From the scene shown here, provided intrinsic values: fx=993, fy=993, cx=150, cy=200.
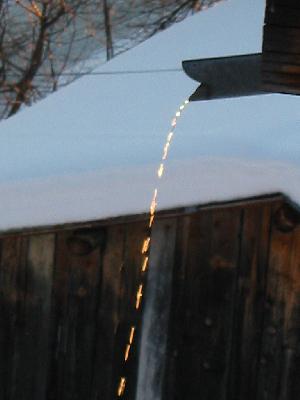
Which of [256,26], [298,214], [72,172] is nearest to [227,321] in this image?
[298,214]

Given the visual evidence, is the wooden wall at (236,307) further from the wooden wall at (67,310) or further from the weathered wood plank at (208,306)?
the wooden wall at (67,310)

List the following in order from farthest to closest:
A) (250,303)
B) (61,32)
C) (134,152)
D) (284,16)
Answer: (61,32)
(250,303)
(134,152)
(284,16)

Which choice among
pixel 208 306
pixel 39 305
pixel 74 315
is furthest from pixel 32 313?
pixel 208 306

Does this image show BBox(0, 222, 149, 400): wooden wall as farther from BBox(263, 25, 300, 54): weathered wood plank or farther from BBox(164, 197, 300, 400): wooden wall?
BBox(263, 25, 300, 54): weathered wood plank

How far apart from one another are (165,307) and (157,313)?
0.12ft

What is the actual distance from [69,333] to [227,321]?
1.92ft

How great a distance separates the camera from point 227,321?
3.54 meters

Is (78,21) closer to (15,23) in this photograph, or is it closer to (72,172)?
(15,23)

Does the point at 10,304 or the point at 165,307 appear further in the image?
the point at 10,304

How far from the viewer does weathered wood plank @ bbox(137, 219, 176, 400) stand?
3502 mm

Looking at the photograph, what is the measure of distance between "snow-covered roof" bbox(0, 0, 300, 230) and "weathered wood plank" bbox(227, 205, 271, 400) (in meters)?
0.26

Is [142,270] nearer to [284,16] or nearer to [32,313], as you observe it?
[32,313]

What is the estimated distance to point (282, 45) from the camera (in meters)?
2.48

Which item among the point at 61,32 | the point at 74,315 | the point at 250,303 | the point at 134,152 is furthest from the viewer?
the point at 61,32
